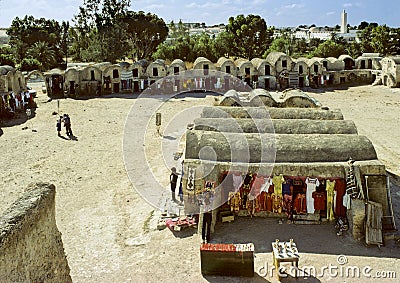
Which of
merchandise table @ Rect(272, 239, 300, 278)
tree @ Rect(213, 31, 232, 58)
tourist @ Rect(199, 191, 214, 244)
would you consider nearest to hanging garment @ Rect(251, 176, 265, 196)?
tourist @ Rect(199, 191, 214, 244)

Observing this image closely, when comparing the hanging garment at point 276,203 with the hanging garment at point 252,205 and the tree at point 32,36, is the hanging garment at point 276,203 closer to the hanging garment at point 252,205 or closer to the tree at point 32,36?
the hanging garment at point 252,205

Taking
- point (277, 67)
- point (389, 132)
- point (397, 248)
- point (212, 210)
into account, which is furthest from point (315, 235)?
point (277, 67)

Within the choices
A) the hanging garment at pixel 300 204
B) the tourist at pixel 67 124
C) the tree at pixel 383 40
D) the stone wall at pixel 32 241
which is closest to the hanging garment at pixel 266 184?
the hanging garment at pixel 300 204

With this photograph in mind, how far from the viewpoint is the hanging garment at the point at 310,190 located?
1321 centimetres

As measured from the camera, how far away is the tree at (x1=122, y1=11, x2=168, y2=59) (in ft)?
171

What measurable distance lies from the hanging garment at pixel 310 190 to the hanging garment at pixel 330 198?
0.35 metres

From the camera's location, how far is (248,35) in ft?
168

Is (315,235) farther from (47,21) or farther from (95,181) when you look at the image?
(47,21)

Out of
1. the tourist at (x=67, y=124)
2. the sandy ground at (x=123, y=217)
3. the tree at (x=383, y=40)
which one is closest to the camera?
the sandy ground at (x=123, y=217)

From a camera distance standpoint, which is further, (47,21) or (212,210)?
(47,21)

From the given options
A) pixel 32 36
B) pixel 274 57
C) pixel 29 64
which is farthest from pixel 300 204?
pixel 32 36

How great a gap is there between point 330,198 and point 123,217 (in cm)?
668

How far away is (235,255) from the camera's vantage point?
35.5 ft

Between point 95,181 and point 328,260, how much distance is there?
10.0 m
